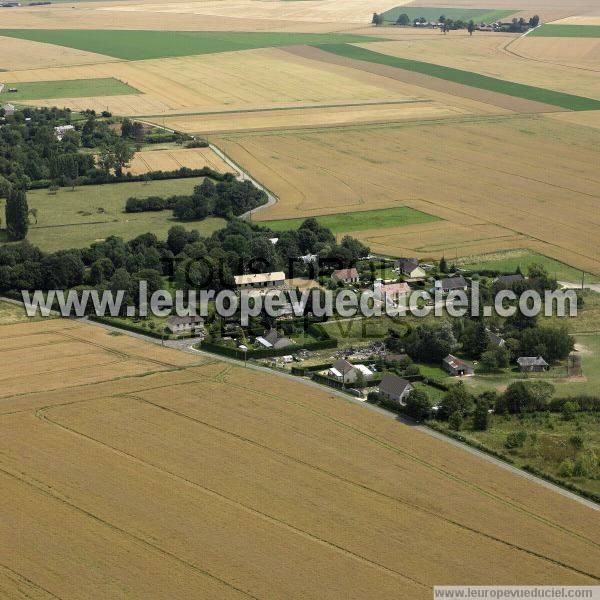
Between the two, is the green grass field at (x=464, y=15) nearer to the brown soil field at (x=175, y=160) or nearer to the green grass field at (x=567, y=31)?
the green grass field at (x=567, y=31)

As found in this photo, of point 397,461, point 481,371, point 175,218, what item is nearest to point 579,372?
point 481,371

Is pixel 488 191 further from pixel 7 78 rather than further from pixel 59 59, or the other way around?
pixel 59 59

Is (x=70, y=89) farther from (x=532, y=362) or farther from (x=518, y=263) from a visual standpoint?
(x=532, y=362)

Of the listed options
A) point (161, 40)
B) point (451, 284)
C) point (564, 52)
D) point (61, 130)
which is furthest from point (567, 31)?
point (451, 284)

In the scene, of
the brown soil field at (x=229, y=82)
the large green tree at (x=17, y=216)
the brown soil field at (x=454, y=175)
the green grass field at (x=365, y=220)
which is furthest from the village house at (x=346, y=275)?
the brown soil field at (x=229, y=82)

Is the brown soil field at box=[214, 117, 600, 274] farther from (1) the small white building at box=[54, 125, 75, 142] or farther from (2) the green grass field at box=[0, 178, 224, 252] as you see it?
(1) the small white building at box=[54, 125, 75, 142]
